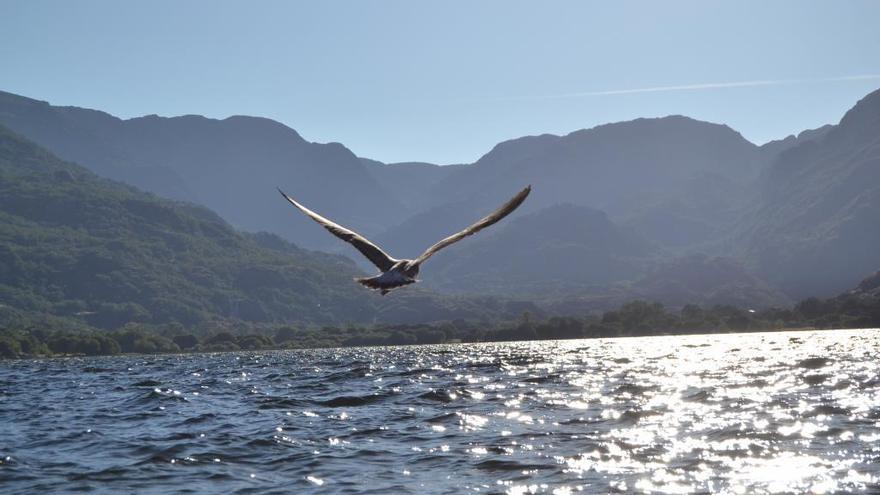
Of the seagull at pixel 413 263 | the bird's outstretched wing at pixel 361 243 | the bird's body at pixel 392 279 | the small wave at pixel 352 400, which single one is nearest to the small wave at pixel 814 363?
the small wave at pixel 352 400

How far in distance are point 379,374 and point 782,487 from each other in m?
52.3

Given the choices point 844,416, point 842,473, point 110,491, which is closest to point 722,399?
point 844,416

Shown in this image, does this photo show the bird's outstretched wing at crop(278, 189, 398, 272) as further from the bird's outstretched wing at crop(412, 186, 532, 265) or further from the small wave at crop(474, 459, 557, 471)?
the small wave at crop(474, 459, 557, 471)

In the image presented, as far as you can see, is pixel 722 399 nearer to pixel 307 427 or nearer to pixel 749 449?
pixel 749 449

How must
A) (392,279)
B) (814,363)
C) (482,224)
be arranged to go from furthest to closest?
1. (814,363)
2. (392,279)
3. (482,224)

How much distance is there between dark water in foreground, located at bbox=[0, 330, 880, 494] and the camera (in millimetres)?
23438

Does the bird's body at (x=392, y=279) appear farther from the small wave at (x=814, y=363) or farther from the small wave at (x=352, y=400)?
the small wave at (x=814, y=363)

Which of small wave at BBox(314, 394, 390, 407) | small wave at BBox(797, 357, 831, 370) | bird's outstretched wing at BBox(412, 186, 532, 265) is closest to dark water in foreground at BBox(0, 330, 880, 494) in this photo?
small wave at BBox(314, 394, 390, 407)

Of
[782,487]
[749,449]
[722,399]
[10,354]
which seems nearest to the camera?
[782,487]

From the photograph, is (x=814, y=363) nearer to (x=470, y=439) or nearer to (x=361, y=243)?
(x=470, y=439)

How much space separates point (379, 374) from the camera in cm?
7200

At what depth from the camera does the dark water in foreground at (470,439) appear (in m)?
23.4

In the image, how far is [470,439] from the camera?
30359 mm

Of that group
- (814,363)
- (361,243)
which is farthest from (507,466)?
(814,363)
